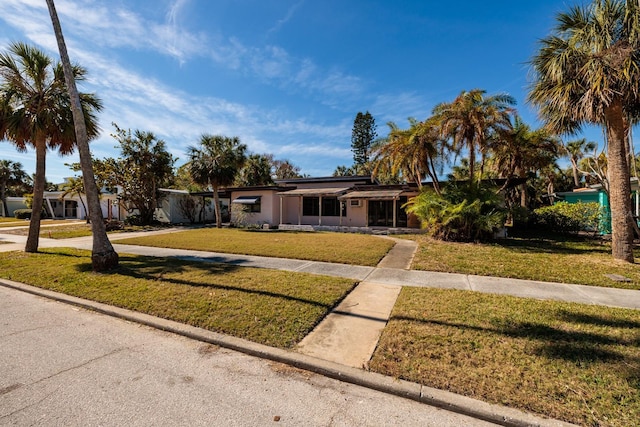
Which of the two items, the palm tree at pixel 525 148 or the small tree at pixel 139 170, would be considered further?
the small tree at pixel 139 170

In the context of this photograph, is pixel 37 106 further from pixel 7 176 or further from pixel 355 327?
pixel 7 176

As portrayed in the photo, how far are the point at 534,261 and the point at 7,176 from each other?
5999cm

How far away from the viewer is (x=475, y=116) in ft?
39.3

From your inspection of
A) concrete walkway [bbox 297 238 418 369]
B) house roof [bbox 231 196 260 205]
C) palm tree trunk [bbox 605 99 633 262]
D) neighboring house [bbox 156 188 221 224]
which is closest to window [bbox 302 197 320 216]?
house roof [bbox 231 196 260 205]

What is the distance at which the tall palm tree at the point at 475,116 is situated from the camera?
1211 cm

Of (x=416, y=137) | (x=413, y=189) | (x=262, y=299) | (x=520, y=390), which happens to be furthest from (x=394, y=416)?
(x=413, y=189)

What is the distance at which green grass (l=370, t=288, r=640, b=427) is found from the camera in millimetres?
2529

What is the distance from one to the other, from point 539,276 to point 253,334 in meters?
7.04

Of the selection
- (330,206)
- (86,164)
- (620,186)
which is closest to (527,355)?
(620,186)

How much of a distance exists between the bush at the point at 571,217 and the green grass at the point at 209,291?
13.6m

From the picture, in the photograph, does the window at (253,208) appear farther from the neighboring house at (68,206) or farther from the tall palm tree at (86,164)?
the tall palm tree at (86,164)

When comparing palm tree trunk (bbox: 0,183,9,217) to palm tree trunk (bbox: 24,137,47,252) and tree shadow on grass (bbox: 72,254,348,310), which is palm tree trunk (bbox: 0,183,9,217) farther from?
tree shadow on grass (bbox: 72,254,348,310)

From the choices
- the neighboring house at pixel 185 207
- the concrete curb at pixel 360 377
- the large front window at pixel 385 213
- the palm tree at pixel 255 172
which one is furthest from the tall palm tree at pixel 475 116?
the palm tree at pixel 255 172

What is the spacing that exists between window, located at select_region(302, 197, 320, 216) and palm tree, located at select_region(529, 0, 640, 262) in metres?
15.6
